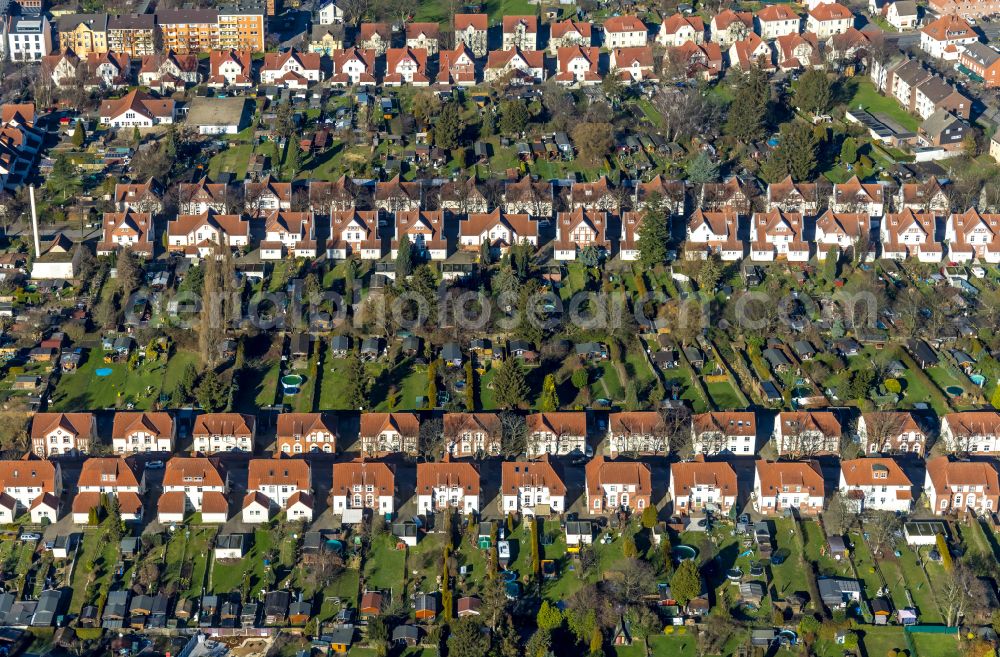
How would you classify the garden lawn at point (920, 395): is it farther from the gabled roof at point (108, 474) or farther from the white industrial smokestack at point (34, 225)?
the white industrial smokestack at point (34, 225)

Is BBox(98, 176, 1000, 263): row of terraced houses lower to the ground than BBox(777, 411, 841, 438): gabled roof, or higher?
lower

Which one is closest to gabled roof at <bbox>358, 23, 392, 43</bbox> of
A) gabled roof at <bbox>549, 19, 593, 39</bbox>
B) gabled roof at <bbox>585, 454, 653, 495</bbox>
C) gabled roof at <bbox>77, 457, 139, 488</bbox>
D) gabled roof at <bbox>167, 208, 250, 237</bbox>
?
gabled roof at <bbox>549, 19, 593, 39</bbox>

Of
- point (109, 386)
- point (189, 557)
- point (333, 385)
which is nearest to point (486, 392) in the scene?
point (333, 385)

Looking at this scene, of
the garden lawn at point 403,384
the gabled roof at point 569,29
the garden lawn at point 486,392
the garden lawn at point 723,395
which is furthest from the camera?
the gabled roof at point 569,29

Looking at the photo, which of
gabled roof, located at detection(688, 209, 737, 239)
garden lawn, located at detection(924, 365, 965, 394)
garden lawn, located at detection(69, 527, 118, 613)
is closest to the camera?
garden lawn, located at detection(69, 527, 118, 613)

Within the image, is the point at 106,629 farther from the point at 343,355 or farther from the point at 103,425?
the point at 343,355

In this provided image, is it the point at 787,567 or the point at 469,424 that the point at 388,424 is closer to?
the point at 469,424

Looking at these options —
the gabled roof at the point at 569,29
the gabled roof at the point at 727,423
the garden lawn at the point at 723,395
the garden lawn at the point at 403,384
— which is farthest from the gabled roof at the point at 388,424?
the gabled roof at the point at 569,29

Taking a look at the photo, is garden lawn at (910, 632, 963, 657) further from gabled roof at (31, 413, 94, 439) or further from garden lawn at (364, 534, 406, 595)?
gabled roof at (31, 413, 94, 439)
